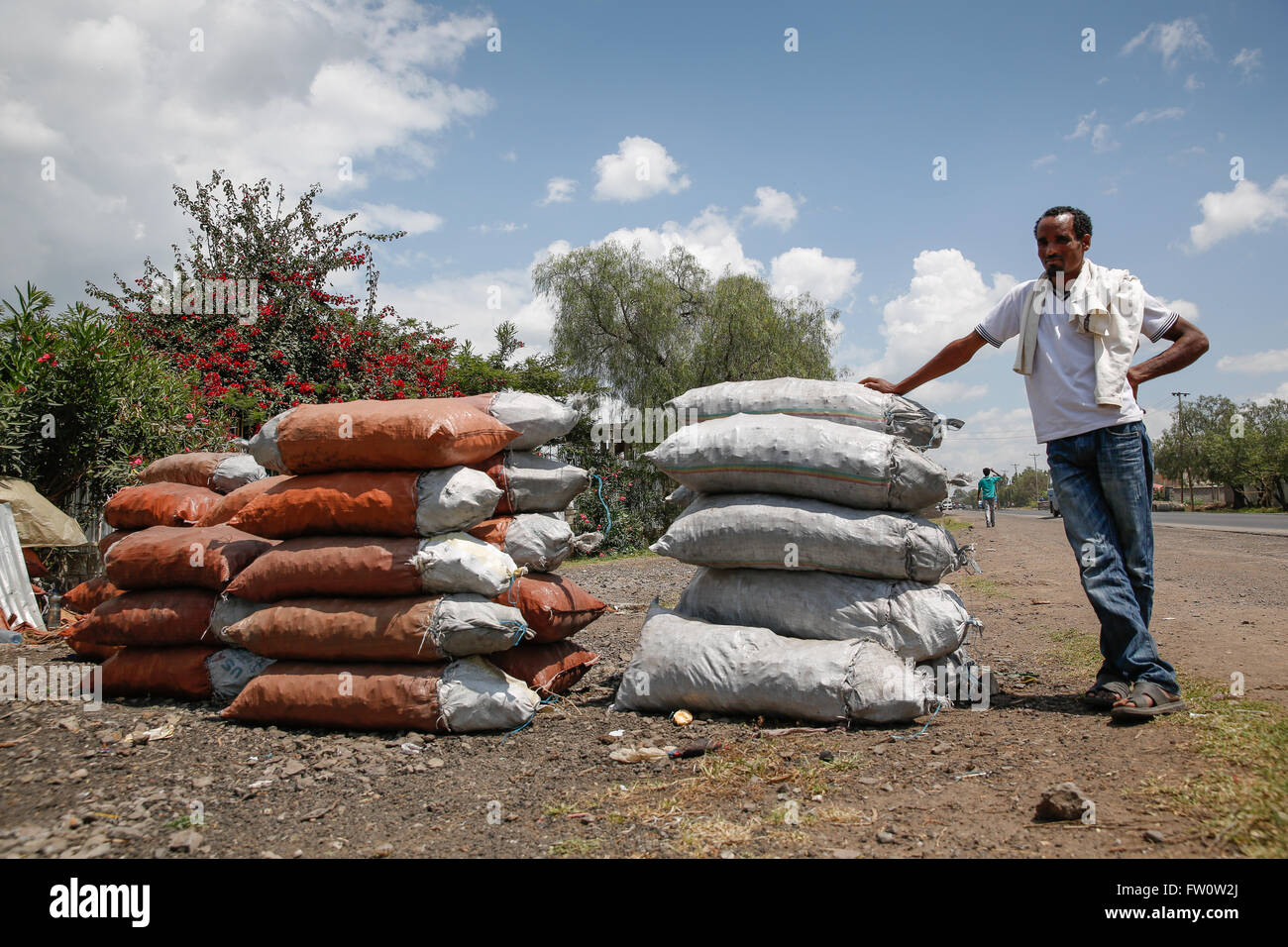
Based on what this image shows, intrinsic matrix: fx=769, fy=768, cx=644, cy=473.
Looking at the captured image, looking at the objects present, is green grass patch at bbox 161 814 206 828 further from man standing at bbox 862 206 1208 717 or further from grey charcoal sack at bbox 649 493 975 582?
man standing at bbox 862 206 1208 717

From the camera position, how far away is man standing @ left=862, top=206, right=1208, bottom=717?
297 centimetres

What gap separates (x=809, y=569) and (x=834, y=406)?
0.76m

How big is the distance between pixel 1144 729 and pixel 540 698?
8.18 feet

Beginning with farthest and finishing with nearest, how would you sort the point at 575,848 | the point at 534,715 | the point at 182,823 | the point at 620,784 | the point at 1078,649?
the point at 1078,649, the point at 534,715, the point at 620,784, the point at 182,823, the point at 575,848

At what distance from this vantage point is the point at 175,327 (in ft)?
37.7

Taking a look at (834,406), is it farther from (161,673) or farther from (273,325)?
(273,325)

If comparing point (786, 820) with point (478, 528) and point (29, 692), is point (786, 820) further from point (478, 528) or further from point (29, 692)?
point (29, 692)

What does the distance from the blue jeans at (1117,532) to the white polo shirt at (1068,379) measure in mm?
61

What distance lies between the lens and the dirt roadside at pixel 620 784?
209 centimetres

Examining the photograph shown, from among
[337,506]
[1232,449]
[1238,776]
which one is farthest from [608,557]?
[1232,449]

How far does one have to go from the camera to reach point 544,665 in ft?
12.4

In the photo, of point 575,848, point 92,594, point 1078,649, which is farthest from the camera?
point 92,594
